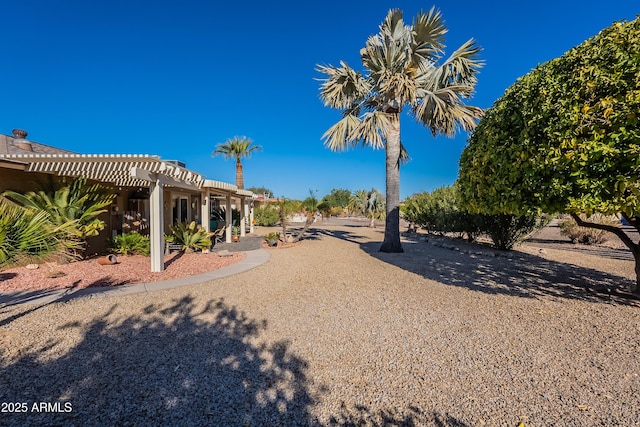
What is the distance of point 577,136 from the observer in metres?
4.17

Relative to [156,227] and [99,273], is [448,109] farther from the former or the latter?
[99,273]

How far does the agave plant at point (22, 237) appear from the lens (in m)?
2.97

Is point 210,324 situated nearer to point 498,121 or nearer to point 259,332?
point 259,332

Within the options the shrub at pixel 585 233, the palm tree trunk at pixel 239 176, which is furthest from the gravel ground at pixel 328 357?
the palm tree trunk at pixel 239 176

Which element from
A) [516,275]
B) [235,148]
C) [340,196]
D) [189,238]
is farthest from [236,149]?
[340,196]

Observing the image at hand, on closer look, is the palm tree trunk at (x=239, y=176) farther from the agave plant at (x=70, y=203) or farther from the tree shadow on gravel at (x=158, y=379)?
the tree shadow on gravel at (x=158, y=379)

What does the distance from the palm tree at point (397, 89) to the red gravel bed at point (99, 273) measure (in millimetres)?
6677

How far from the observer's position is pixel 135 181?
1097 centimetres

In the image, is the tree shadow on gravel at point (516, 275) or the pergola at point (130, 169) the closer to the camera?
the tree shadow on gravel at point (516, 275)

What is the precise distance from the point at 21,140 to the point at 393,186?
12927mm

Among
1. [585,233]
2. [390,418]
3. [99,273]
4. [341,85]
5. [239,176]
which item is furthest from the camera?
[239,176]

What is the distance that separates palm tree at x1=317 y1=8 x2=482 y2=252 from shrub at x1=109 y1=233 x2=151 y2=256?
7.68 m

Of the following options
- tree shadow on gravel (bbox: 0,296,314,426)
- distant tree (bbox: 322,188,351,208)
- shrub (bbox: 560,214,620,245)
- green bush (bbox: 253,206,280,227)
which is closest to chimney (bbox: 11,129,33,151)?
tree shadow on gravel (bbox: 0,296,314,426)

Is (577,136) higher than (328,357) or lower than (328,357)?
higher
